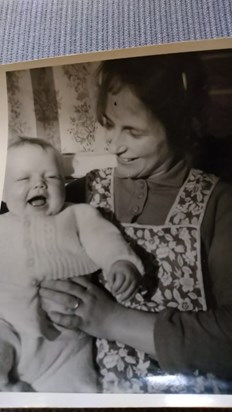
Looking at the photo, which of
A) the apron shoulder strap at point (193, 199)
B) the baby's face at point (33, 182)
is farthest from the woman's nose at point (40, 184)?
the apron shoulder strap at point (193, 199)

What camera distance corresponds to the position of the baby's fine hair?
0.42 m

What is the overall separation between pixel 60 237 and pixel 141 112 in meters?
0.12

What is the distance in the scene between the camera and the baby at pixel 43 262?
36cm

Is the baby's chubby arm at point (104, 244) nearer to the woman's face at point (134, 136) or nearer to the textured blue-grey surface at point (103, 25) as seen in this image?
the woman's face at point (134, 136)

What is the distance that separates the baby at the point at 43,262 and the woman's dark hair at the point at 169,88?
8 cm

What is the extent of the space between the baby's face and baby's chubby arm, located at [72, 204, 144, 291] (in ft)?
0.07

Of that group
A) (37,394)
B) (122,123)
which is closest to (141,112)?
(122,123)

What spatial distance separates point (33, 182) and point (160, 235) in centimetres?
11

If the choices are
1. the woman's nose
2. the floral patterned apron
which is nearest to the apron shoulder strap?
the floral patterned apron

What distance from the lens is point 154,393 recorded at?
0.35 metres

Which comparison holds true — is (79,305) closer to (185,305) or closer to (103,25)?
(185,305)

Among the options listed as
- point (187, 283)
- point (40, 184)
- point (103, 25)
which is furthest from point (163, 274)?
point (103, 25)

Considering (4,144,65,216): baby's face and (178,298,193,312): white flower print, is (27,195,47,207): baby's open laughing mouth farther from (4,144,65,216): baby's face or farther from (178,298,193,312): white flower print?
(178,298,193,312): white flower print

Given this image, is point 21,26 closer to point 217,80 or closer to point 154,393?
point 217,80
